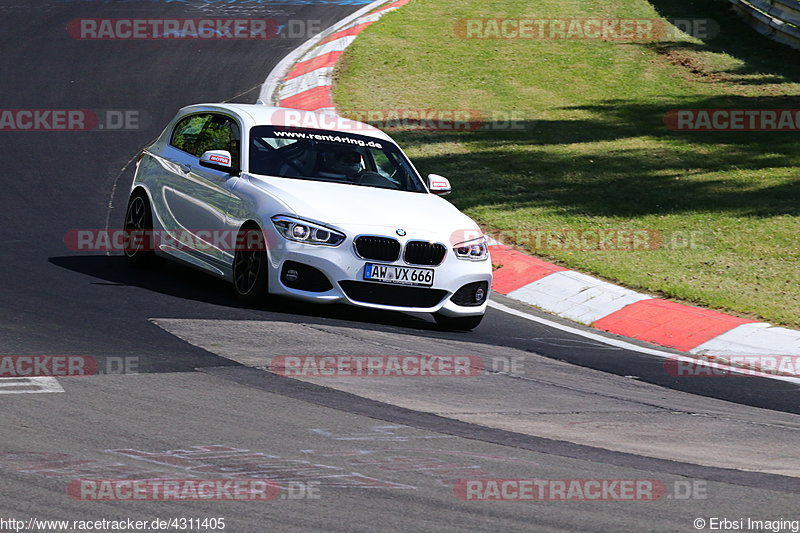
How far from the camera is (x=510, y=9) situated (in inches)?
1064

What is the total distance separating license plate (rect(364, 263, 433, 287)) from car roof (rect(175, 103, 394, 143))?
6.52 ft

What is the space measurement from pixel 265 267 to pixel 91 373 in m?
2.51

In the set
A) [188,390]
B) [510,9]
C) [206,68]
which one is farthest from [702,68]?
[188,390]

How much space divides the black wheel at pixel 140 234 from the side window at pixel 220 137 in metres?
0.79

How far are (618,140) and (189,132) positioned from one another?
8519 millimetres

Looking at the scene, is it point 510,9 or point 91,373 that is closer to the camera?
point 91,373

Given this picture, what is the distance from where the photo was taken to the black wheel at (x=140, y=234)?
37.8ft

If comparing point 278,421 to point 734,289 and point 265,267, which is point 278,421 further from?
point 734,289
